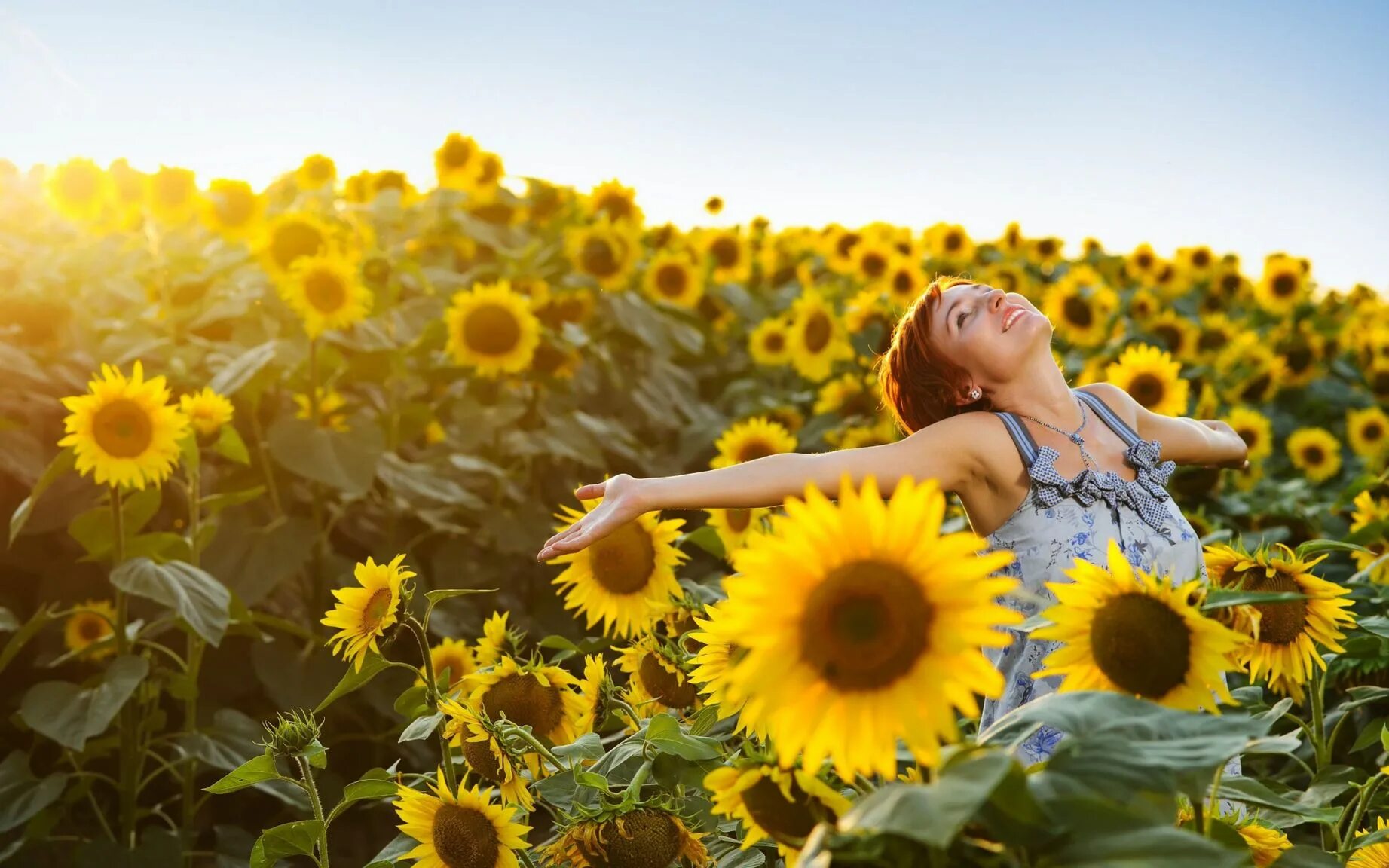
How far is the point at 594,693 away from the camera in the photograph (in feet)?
6.12

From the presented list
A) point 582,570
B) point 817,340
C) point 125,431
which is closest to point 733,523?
point 582,570

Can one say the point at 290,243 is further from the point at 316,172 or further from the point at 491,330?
the point at 316,172

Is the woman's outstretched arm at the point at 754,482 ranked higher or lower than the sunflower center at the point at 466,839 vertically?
higher

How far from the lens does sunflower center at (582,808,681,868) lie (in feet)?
4.62

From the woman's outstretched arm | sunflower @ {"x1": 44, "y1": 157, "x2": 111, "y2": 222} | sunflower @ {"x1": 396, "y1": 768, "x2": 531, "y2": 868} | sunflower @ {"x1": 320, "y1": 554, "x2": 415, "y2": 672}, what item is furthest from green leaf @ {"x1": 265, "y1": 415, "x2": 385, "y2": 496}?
sunflower @ {"x1": 44, "y1": 157, "x2": 111, "y2": 222}

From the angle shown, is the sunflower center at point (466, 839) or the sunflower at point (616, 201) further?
the sunflower at point (616, 201)

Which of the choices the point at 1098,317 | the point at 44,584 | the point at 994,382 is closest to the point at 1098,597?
the point at 994,382

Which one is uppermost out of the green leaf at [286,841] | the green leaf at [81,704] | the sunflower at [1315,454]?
the green leaf at [286,841]

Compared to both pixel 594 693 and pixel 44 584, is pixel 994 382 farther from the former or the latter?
pixel 44 584

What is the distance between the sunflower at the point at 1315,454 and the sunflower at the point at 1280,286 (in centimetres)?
267

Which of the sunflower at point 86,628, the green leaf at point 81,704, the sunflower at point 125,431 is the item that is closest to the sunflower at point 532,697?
the green leaf at point 81,704

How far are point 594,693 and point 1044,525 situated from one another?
0.95 metres

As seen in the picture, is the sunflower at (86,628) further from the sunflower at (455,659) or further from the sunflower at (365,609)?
the sunflower at (365,609)

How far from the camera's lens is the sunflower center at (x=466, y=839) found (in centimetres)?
155
